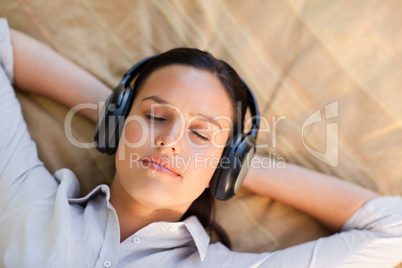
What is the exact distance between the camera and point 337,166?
155 centimetres

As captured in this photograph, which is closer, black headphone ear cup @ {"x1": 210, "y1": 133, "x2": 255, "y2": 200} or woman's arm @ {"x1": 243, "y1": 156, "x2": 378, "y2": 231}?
black headphone ear cup @ {"x1": 210, "y1": 133, "x2": 255, "y2": 200}

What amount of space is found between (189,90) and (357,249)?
→ 2.49 ft

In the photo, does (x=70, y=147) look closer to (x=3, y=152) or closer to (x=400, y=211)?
(x=3, y=152)

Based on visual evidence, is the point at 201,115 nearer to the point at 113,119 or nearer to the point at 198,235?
the point at 113,119

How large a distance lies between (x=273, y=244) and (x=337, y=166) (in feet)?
1.32

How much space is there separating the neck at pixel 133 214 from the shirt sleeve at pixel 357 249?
0.77ft

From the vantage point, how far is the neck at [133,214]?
1.29m

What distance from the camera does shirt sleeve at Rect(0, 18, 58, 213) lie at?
124cm

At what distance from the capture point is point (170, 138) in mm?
1149

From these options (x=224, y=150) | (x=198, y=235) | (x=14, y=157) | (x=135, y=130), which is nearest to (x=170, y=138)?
(x=135, y=130)

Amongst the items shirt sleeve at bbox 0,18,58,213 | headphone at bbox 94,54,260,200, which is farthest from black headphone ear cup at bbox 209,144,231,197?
shirt sleeve at bbox 0,18,58,213

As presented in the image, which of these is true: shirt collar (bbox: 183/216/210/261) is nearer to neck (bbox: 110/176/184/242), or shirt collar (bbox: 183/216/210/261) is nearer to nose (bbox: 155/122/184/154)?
Answer: neck (bbox: 110/176/184/242)

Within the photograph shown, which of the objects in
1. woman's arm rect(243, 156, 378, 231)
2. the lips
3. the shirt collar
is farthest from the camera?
woman's arm rect(243, 156, 378, 231)

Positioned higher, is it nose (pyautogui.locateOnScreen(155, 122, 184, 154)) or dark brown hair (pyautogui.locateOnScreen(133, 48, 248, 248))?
dark brown hair (pyautogui.locateOnScreen(133, 48, 248, 248))
